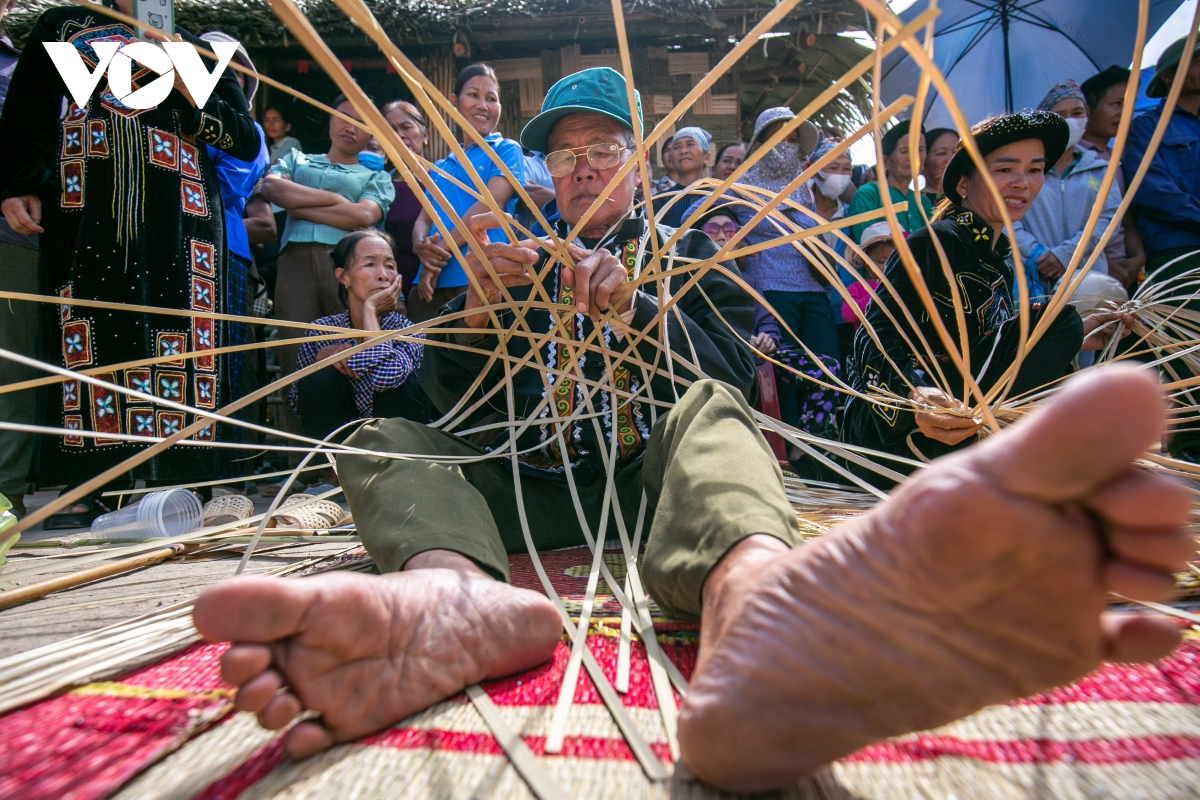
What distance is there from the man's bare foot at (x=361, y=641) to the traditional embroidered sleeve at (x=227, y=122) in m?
1.81

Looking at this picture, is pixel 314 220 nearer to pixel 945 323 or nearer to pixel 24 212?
→ pixel 24 212

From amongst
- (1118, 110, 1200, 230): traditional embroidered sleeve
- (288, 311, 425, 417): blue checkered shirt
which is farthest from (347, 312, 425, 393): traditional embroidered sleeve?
(1118, 110, 1200, 230): traditional embroidered sleeve

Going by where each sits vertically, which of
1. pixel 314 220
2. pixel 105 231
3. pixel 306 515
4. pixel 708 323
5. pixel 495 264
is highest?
pixel 314 220

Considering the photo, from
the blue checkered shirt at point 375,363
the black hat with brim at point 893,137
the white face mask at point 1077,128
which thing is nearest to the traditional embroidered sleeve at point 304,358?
the blue checkered shirt at point 375,363

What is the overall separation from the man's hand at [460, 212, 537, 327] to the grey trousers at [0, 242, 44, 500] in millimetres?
1668

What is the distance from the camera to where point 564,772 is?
51 cm

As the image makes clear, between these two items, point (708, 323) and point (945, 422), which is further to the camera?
point (708, 323)

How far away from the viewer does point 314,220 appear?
252cm

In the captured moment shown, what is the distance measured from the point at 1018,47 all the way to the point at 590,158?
3100mm

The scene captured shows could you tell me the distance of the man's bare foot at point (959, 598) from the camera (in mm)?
375

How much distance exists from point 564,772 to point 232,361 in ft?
6.64

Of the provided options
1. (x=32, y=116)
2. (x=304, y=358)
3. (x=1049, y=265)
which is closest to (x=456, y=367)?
(x=304, y=358)

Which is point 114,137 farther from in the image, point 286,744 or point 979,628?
point 979,628

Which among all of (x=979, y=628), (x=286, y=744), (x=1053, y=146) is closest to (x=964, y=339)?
(x=979, y=628)
